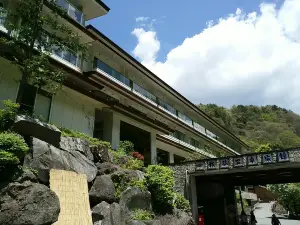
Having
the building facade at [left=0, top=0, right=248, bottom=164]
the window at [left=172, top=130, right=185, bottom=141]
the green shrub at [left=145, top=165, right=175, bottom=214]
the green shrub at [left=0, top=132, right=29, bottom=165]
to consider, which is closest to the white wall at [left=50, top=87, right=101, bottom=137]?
the building facade at [left=0, top=0, right=248, bottom=164]

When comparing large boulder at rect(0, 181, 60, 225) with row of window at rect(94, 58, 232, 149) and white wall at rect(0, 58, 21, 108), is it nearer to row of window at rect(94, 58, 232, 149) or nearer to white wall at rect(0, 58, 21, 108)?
white wall at rect(0, 58, 21, 108)

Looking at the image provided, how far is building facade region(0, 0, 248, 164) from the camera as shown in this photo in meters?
16.9

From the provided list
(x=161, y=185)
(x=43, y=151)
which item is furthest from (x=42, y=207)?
(x=161, y=185)

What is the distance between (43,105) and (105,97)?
5735mm

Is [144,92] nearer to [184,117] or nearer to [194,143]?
[184,117]

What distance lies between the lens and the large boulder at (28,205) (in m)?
8.18

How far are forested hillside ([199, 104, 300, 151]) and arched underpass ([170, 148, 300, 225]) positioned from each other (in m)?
49.9

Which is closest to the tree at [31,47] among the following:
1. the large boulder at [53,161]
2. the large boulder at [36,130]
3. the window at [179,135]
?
the large boulder at [36,130]

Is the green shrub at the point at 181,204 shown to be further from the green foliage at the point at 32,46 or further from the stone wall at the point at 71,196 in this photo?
the green foliage at the point at 32,46

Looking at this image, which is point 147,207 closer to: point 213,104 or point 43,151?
point 43,151

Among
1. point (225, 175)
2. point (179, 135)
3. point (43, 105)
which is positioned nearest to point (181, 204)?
point (225, 175)

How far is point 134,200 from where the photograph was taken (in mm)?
13375

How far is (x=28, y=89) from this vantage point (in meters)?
15.8

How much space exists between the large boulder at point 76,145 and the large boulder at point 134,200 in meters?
2.63
